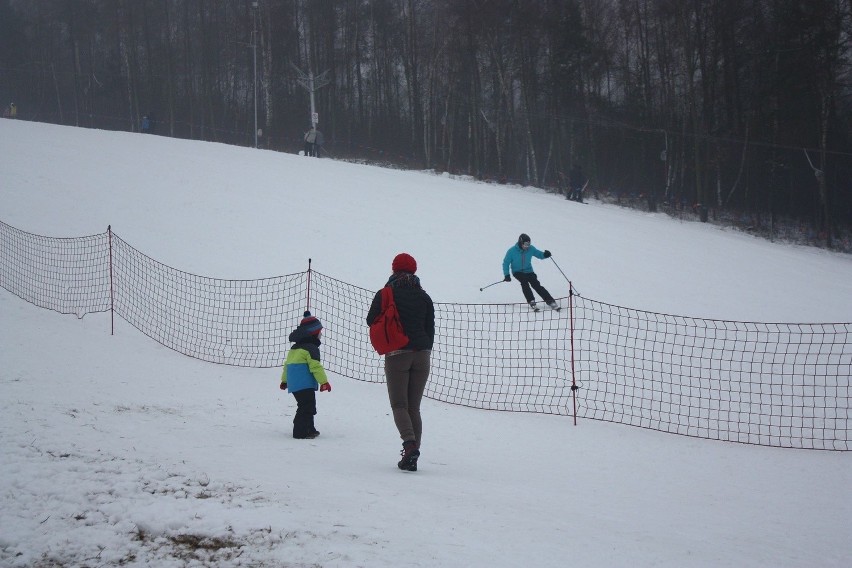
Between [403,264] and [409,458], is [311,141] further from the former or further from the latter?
[409,458]

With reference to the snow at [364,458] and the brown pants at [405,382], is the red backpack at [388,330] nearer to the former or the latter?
the brown pants at [405,382]

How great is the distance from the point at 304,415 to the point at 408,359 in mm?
1678

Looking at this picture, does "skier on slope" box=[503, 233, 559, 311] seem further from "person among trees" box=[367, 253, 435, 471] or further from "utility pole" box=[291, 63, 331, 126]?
"utility pole" box=[291, 63, 331, 126]

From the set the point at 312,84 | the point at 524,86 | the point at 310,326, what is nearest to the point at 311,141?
the point at 312,84

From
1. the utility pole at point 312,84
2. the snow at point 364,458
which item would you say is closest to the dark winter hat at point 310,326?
the snow at point 364,458

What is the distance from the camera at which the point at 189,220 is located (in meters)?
18.7

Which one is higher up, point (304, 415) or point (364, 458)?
point (304, 415)

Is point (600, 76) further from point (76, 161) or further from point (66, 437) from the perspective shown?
point (66, 437)

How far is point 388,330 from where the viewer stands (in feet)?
19.5

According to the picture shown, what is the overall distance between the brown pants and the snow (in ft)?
1.48

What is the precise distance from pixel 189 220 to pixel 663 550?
54.9 ft

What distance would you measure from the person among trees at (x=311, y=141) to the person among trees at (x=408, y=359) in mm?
26000

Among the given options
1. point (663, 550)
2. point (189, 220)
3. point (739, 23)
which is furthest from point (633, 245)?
point (739, 23)

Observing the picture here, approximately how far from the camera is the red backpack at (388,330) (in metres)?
5.93
